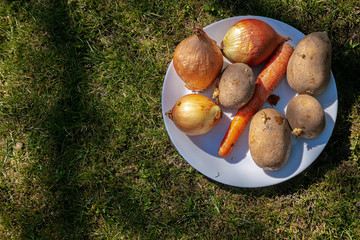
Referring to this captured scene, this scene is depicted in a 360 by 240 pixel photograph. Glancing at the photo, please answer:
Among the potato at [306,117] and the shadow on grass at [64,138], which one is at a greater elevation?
the potato at [306,117]

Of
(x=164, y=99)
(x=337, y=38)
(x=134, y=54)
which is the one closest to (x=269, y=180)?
(x=164, y=99)

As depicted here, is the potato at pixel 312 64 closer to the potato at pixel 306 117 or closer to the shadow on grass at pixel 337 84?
the potato at pixel 306 117

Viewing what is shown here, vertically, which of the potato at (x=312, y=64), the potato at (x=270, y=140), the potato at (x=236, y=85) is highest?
the potato at (x=312, y=64)

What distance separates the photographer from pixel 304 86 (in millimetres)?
1953

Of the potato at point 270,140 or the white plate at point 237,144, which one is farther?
the white plate at point 237,144

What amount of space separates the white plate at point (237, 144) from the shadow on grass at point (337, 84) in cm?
28

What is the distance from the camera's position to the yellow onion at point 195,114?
1.96 m

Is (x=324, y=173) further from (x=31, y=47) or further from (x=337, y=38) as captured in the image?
(x=31, y=47)

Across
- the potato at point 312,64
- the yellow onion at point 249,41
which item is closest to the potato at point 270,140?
the potato at point 312,64

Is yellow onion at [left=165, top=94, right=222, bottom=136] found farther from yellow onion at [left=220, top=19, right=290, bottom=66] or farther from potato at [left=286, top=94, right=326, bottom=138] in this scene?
potato at [left=286, top=94, right=326, bottom=138]

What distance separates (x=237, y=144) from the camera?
2.17 m


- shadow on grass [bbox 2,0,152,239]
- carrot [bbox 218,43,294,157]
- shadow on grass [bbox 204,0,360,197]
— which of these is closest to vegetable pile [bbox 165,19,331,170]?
carrot [bbox 218,43,294,157]

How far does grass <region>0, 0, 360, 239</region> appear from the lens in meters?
2.31

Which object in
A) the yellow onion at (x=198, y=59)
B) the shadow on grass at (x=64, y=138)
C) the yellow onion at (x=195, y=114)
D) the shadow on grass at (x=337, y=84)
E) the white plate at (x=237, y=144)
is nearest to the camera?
the yellow onion at (x=198, y=59)
